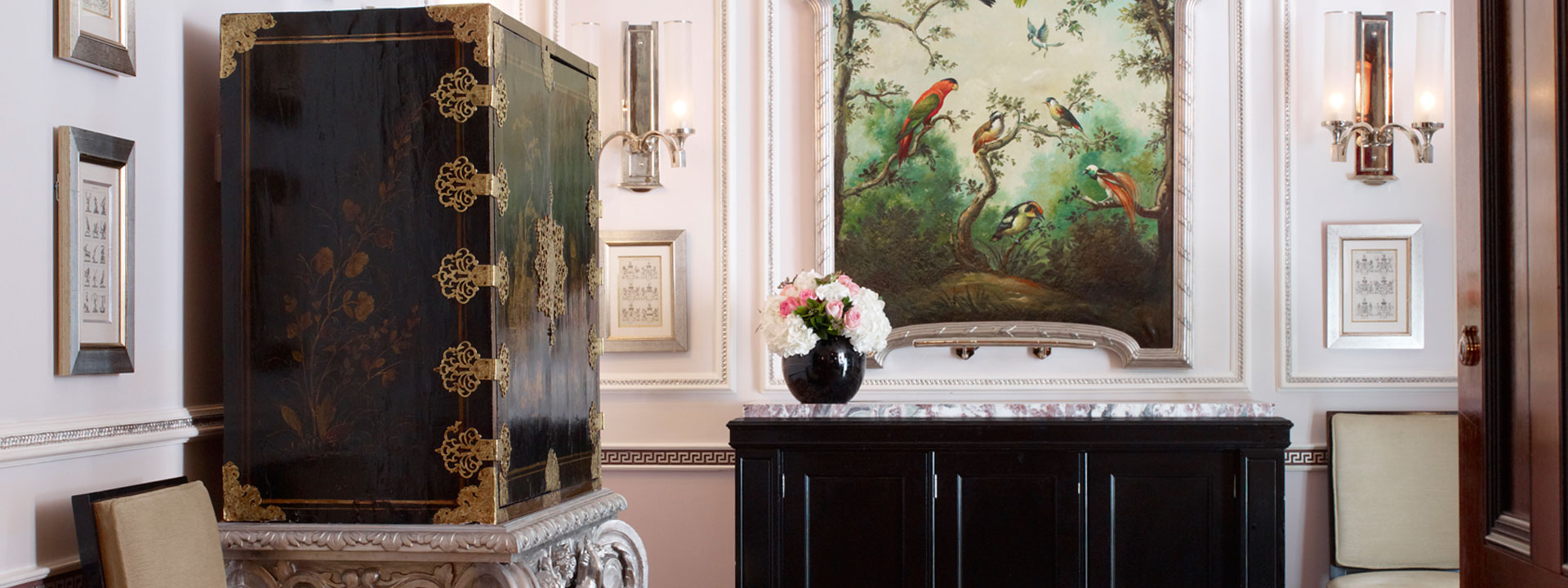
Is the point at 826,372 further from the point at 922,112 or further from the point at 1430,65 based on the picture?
the point at 1430,65

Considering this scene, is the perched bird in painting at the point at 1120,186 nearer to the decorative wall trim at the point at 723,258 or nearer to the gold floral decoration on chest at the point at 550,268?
the decorative wall trim at the point at 723,258

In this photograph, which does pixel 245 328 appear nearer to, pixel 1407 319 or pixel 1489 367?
pixel 1489 367

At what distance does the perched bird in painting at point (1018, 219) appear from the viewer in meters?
5.21

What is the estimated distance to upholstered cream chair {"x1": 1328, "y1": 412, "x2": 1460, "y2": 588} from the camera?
4.84m

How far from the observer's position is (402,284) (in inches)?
114

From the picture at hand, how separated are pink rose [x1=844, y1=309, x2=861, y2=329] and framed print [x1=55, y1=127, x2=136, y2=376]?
8.28ft

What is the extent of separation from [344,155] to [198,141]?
42 cm

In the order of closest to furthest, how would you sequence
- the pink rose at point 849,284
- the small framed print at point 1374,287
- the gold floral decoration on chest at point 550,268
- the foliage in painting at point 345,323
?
the foliage in painting at point 345,323 < the gold floral decoration on chest at point 550,268 < the pink rose at point 849,284 < the small framed print at point 1374,287

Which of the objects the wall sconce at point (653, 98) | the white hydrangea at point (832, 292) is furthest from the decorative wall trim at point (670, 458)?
the wall sconce at point (653, 98)

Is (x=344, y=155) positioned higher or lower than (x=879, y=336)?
higher

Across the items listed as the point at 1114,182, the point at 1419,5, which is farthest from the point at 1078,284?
the point at 1419,5

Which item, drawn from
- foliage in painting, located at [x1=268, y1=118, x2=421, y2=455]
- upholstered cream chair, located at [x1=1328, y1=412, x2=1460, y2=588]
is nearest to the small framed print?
upholstered cream chair, located at [x1=1328, y1=412, x2=1460, y2=588]

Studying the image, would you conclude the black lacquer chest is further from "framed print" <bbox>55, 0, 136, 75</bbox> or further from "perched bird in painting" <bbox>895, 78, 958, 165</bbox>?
"perched bird in painting" <bbox>895, 78, 958, 165</bbox>

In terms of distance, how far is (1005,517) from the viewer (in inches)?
174
